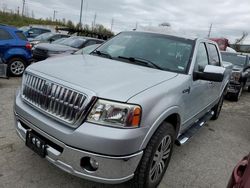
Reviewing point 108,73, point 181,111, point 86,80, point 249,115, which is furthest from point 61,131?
point 249,115

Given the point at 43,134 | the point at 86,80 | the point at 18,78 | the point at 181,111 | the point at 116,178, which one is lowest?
the point at 18,78

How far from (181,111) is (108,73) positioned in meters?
1.02

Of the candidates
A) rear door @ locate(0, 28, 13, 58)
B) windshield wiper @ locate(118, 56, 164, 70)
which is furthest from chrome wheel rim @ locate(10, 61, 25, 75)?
windshield wiper @ locate(118, 56, 164, 70)

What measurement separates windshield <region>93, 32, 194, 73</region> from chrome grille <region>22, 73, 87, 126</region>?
1262mm

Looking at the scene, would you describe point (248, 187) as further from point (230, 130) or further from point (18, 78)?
point (18, 78)

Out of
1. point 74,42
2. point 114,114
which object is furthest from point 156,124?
point 74,42

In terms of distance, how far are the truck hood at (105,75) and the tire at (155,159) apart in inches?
20.8

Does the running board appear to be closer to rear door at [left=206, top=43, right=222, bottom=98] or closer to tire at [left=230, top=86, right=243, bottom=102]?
rear door at [left=206, top=43, right=222, bottom=98]

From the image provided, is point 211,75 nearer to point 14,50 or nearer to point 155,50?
point 155,50

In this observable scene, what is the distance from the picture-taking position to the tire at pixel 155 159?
98.7 inches

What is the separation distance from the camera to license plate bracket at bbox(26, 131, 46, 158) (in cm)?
248

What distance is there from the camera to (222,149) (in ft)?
14.4

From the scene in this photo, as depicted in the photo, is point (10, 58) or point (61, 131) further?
point (10, 58)

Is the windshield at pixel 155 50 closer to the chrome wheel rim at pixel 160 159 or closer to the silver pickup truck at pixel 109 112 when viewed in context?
the silver pickup truck at pixel 109 112
